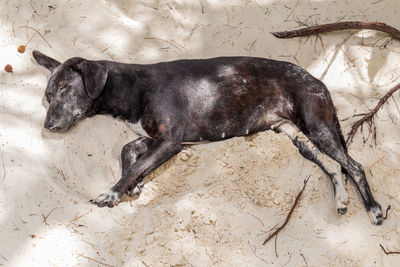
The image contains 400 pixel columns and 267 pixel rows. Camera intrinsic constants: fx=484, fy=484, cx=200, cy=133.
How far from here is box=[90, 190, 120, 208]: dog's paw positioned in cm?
425

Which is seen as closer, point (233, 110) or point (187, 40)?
point (233, 110)

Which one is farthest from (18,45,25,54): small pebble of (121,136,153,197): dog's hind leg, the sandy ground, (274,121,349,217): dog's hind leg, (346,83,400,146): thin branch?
(346,83,400,146): thin branch

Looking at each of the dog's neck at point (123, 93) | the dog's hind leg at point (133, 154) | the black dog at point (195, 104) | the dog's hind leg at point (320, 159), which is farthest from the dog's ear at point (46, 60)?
the dog's hind leg at point (320, 159)

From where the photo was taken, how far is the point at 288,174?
14.3ft

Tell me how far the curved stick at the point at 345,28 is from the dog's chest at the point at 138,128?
1981 millimetres

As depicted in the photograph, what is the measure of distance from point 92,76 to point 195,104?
1.01 meters

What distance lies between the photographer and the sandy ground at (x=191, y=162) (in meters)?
3.95

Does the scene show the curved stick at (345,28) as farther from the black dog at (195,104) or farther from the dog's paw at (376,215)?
the dog's paw at (376,215)

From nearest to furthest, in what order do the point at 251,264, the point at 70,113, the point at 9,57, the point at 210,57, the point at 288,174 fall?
the point at 251,264 < the point at 288,174 < the point at 70,113 < the point at 9,57 < the point at 210,57

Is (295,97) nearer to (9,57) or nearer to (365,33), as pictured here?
(365,33)

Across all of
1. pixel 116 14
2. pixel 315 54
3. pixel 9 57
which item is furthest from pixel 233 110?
pixel 9 57

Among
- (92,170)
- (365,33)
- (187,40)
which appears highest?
(365,33)

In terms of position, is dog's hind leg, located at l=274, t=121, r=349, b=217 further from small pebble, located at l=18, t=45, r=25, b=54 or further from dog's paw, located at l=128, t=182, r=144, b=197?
small pebble, located at l=18, t=45, r=25, b=54

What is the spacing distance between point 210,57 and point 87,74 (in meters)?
1.51
